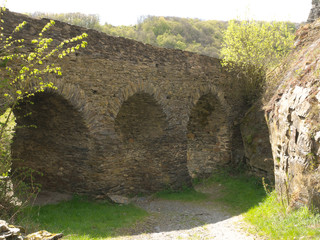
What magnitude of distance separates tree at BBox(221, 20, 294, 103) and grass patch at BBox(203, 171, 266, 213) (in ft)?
10.9

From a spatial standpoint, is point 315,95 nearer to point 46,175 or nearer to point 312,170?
point 312,170

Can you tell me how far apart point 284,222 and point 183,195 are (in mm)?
4468

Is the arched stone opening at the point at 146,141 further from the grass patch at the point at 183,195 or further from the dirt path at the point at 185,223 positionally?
the dirt path at the point at 185,223

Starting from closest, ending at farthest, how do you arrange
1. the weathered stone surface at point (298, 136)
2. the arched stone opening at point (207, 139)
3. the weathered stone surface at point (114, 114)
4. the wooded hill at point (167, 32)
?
the weathered stone surface at point (298, 136), the weathered stone surface at point (114, 114), the arched stone opening at point (207, 139), the wooded hill at point (167, 32)

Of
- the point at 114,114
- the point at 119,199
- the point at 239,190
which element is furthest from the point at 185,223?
the point at 114,114

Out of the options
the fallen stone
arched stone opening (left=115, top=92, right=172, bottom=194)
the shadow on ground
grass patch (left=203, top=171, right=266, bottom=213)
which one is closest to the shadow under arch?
arched stone opening (left=115, top=92, right=172, bottom=194)

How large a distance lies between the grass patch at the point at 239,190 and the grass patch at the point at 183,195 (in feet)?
1.77

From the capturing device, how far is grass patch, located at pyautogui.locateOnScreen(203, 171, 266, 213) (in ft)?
27.1

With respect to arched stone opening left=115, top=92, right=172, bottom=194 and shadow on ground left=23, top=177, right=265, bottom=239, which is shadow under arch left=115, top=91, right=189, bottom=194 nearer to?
arched stone opening left=115, top=92, right=172, bottom=194

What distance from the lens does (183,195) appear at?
946 cm

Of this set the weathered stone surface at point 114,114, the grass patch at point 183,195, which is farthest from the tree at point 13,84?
the grass patch at point 183,195

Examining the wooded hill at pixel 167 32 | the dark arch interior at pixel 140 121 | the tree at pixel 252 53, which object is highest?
the wooded hill at pixel 167 32

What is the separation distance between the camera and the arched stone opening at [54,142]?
24.8 feet

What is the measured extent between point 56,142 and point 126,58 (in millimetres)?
2994
